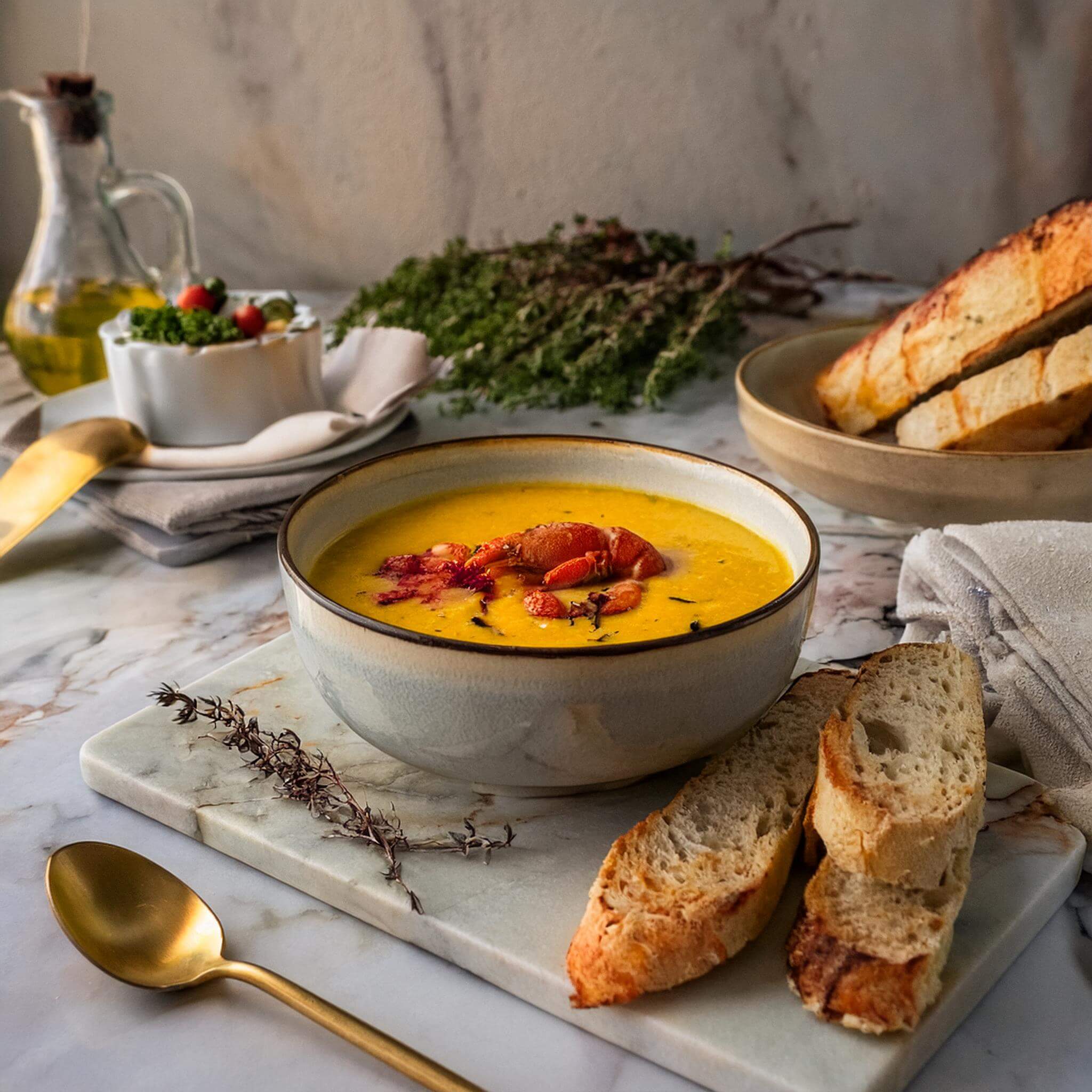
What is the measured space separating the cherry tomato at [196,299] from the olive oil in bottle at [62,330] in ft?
1.31

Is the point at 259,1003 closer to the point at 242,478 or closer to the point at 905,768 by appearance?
the point at 905,768

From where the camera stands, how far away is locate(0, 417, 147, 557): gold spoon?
1772 mm

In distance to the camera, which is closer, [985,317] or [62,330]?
[985,317]

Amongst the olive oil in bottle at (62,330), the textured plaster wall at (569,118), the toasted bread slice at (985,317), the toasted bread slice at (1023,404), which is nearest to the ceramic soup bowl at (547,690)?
the toasted bread slice at (1023,404)

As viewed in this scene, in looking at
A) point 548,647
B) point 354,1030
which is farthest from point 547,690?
point 354,1030

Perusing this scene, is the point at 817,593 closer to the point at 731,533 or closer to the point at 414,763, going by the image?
the point at 731,533

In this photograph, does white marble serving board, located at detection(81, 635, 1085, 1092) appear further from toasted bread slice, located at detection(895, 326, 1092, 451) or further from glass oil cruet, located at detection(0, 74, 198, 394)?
glass oil cruet, located at detection(0, 74, 198, 394)

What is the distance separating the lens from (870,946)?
87 cm

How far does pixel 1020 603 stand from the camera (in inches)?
51.1

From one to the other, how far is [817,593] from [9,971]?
110 centimetres

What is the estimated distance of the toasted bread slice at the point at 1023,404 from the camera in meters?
1.60

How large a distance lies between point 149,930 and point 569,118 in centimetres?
264

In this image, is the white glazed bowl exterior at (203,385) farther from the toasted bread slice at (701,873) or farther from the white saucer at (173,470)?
the toasted bread slice at (701,873)

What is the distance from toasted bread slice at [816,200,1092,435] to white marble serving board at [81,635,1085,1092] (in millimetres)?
789
